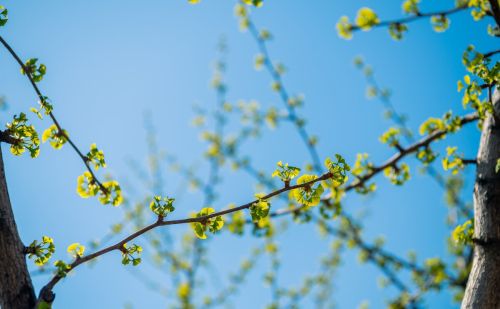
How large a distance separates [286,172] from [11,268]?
157 centimetres

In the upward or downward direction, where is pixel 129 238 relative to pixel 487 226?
downward

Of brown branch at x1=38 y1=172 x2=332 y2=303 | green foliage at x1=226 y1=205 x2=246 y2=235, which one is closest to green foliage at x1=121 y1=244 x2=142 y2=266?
brown branch at x1=38 y1=172 x2=332 y2=303

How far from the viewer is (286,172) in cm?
230

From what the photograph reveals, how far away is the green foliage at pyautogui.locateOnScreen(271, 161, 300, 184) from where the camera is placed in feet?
7.47

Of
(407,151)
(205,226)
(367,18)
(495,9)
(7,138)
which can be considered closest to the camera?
(205,226)

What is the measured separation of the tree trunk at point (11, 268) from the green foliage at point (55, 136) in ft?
1.60

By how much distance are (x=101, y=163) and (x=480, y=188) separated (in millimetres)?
2742

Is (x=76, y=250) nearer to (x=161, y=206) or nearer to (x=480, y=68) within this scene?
(x=161, y=206)

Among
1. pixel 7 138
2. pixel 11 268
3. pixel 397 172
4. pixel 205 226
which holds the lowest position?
pixel 11 268

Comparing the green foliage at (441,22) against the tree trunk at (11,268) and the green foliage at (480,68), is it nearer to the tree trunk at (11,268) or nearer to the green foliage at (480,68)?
the green foliage at (480,68)

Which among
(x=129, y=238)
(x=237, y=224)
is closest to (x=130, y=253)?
(x=129, y=238)

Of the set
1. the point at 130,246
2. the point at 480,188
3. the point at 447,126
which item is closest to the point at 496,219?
the point at 480,188

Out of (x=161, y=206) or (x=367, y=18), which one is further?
(x=367, y=18)

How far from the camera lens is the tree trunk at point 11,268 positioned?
2158mm
